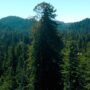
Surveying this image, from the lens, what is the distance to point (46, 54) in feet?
93.6

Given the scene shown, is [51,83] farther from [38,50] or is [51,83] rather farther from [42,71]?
[38,50]

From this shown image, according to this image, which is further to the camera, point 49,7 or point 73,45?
point 73,45

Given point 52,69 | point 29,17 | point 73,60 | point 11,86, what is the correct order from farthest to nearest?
point 11,86, point 73,60, point 29,17, point 52,69

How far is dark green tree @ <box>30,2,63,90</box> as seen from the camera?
2850 cm

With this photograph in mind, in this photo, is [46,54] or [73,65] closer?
[46,54]

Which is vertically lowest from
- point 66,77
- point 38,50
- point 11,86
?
point 11,86

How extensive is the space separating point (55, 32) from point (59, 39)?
0.75m

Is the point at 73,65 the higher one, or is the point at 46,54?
the point at 46,54

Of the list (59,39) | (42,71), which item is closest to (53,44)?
(59,39)

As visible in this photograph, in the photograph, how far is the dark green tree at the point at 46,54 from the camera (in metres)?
28.5

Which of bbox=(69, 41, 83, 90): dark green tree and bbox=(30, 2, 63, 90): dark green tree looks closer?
bbox=(30, 2, 63, 90): dark green tree

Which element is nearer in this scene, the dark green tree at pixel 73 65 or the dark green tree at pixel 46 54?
the dark green tree at pixel 46 54

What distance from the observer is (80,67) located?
134ft

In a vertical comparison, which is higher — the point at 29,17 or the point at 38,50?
the point at 29,17
